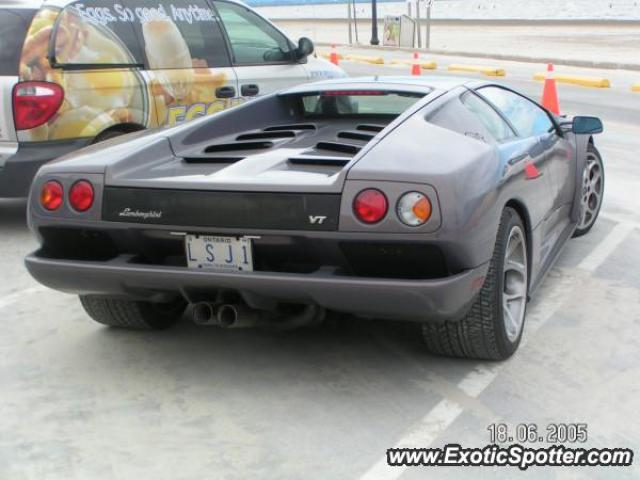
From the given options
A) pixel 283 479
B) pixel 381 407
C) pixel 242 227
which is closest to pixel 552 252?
pixel 381 407

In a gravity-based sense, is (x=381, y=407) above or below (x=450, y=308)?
below

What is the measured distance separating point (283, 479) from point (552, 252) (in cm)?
246

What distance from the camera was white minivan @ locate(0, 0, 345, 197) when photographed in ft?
20.3

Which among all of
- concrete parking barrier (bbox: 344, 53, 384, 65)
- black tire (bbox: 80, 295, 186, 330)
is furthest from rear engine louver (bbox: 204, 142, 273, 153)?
concrete parking barrier (bbox: 344, 53, 384, 65)

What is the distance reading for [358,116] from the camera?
4793 millimetres

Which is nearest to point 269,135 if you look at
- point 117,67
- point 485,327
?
point 485,327

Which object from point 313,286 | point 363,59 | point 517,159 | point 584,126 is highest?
point 517,159

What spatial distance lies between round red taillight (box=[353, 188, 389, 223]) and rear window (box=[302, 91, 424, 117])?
1.17m

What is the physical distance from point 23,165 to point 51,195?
2512mm

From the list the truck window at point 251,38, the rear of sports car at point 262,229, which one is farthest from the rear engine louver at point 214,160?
the truck window at point 251,38

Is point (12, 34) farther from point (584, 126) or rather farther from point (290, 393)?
point (584, 126)

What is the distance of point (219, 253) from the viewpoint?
3596mm

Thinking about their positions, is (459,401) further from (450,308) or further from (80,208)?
(80,208)

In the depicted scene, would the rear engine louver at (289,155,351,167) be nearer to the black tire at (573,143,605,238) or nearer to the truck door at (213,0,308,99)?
the black tire at (573,143,605,238)
